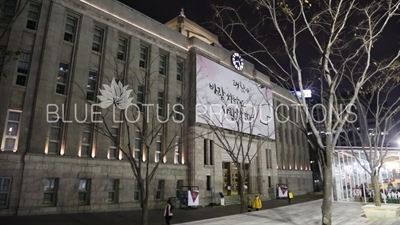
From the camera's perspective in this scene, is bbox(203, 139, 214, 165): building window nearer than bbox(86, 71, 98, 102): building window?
No

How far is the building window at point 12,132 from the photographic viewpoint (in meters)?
16.8

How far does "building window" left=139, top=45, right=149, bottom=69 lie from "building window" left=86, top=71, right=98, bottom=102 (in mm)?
4938

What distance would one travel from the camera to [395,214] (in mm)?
15109

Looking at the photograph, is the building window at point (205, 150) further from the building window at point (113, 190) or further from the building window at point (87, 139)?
the building window at point (87, 139)

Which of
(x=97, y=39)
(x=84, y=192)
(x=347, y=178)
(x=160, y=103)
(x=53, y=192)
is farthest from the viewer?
(x=347, y=178)

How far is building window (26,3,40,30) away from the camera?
1886cm

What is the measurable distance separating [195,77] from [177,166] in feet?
30.8

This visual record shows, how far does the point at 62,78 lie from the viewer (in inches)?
784

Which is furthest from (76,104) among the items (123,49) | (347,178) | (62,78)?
(347,178)

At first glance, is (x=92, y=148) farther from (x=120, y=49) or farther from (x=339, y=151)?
(x=339, y=151)

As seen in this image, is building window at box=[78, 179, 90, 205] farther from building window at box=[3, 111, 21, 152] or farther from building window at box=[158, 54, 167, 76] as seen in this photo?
building window at box=[158, 54, 167, 76]

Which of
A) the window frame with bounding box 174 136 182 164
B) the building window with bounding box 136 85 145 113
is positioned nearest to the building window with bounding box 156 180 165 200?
the window frame with bounding box 174 136 182 164

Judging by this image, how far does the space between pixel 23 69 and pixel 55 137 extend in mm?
4887

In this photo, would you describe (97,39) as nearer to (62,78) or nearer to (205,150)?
(62,78)
